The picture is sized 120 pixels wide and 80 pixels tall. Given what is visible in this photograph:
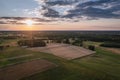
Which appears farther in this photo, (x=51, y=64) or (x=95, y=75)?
(x=51, y=64)

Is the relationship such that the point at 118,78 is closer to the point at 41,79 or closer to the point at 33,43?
Answer: the point at 41,79

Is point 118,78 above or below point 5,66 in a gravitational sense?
below

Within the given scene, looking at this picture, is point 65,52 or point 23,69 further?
point 65,52

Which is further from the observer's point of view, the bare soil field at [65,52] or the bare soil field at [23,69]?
the bare soil field at [65,52]

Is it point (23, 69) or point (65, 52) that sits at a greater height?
point (23, 69)

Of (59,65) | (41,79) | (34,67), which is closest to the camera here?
(41,79)

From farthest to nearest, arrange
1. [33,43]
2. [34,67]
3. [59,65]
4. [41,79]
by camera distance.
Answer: [33,43]
[59,65]
[34,67]
[41,79]

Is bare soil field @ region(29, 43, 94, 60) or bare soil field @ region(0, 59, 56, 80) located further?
bare soil field @ region(29, 43, 94, 60)

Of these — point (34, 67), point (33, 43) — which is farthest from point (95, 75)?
point (33, 43)
